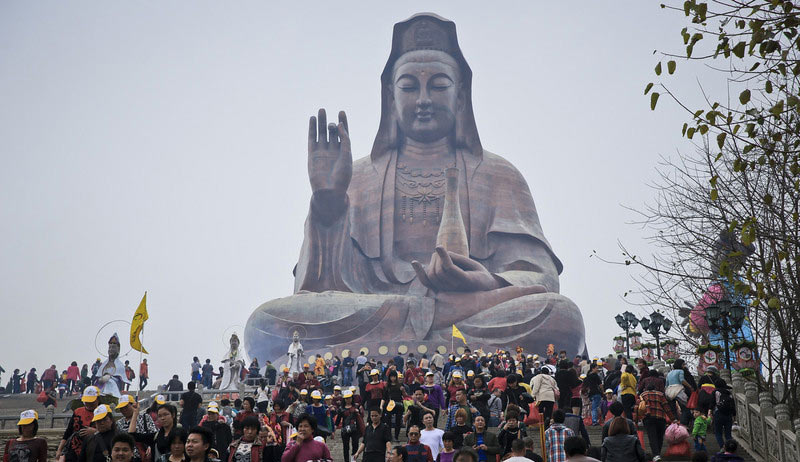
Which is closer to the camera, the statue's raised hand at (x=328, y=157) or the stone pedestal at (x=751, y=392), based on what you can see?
the stone pedestal at (x=751, y=392)

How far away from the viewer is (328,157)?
94.3 feet

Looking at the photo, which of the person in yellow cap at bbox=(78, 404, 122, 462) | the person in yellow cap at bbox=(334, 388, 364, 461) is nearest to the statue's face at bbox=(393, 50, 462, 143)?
the person in yellow cap at bbox=(334, 388, 364, 461)

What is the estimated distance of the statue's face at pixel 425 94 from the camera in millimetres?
32531

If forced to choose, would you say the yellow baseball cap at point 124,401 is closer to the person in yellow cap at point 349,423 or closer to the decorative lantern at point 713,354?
the person in yellow cap at point 349,423

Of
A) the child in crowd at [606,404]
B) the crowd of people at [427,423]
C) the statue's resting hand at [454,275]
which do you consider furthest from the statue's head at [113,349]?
the statue's resting hand at [454,275]

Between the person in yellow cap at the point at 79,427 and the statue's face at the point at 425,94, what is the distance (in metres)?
26.4

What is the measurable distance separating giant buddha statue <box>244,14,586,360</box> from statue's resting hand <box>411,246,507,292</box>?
5 centimetres

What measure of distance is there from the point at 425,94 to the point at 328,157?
552 centimetres

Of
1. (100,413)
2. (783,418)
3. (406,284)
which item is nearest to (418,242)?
(406,284)

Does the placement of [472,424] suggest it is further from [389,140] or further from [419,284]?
[389,140]

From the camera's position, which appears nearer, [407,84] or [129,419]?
[129,419]

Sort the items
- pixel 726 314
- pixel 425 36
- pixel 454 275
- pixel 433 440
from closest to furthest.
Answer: pixel 433 440 → pixel 726 314 → pixel 454 275 → pixel 425 36

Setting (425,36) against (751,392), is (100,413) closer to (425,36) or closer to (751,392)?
(751,392)

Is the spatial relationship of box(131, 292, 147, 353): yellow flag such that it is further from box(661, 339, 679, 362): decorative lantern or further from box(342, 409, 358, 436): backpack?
box(661, 339, 679, 362): decorative lantern
